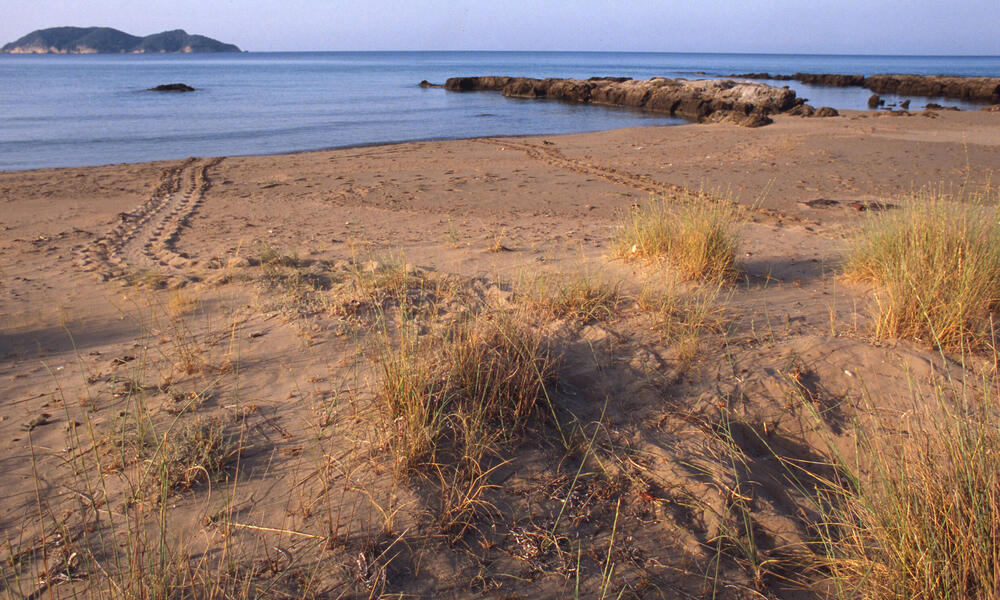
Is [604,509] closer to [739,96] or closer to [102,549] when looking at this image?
[102,549]

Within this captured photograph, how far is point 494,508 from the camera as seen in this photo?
2447 mm

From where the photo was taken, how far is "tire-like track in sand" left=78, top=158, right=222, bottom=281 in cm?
623

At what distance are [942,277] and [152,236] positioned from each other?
8.31 metres

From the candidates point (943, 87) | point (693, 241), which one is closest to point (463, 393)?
point (693, 241)

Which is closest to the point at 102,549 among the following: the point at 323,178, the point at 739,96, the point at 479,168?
the point at 323,178

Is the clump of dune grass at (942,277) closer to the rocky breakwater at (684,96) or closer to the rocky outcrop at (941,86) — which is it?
the rocky breakwater at (684,96)

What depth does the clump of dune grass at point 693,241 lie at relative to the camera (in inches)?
187

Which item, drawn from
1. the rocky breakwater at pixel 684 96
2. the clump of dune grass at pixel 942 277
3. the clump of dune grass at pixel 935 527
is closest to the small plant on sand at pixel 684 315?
the clump of dune grass at pixel 942 277

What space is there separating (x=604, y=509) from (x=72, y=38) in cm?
22737

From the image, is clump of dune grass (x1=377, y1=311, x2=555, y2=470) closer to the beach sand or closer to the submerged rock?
the beach sand

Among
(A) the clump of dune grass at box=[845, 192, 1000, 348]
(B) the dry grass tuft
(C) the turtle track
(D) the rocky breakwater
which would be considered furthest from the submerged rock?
(B) the dry grass tuft

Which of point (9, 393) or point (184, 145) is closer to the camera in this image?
point (9, 393)

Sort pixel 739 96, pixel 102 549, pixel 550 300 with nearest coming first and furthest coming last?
pixel 102 549, pixel 550 300, pixel 739 96

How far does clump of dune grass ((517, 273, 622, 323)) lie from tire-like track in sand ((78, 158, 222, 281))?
389cm
